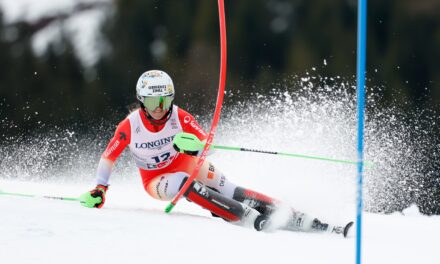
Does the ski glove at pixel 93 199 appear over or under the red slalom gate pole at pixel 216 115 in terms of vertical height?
under

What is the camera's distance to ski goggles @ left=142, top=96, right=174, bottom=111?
20.9ft

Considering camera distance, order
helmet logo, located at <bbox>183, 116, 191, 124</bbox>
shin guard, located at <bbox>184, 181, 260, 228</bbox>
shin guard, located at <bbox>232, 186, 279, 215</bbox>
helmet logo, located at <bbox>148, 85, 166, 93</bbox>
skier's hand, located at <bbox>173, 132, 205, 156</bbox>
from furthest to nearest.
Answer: helmet logo, located at <bbox>183, 116, 191, 124</bbox>
shin guard, located at <bbox>232, 186, 279, 215</bbox>
helmet logo, located at <bbox>148, 85, 166, 93</bbox>
skier's hand, located at <bbox>173, 132, 205, 156</bbox>
shin guard, located at <bbox>184, 181, 260, 228</bbox>

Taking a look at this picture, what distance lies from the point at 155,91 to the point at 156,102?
10cm

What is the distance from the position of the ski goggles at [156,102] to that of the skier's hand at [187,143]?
35cm

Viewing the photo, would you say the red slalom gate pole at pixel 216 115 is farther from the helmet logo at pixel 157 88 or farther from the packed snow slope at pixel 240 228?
the helmet logo at pixel 157 88

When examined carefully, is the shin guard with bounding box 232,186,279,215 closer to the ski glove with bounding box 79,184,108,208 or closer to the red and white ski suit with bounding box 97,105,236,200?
the red and white ski suit with bounding box 97,105,236,200

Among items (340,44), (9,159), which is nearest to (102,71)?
(340,44)

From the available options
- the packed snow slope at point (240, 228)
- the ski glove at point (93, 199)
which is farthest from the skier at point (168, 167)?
the packed snow slope at point (240, 228)

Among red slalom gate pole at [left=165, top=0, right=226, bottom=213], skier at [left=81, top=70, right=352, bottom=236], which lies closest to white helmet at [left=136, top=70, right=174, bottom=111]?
skier at [left=81, top=70, right=352, bottom=236]

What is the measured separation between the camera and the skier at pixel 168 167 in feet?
20.0

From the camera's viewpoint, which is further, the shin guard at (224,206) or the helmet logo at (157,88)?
the helmet logo at (157,88)

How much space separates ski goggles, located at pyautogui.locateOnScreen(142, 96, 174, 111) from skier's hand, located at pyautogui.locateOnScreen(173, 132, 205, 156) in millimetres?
351

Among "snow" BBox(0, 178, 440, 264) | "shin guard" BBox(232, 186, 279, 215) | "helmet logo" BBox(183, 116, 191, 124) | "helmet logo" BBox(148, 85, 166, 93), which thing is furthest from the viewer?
"helmet logo" BBox(183, 116, 191, 124)

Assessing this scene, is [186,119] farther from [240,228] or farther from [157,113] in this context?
[240,228]
